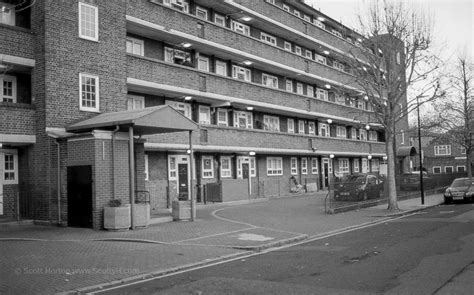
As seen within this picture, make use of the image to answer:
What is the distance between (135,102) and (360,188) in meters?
12.7

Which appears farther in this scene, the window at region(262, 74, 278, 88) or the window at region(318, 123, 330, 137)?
the window at region(318, 123, 330, 137)

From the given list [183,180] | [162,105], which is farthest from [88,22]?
[183,180]

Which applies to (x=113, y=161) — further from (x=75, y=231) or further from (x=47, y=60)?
(x=47, y=60)

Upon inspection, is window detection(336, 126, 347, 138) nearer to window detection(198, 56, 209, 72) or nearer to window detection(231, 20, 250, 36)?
window detection(231, 20, 250, 36)

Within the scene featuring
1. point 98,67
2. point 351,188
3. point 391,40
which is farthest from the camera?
point 351,188

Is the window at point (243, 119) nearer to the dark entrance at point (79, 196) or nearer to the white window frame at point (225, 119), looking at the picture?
the white window frame at point (225, 119)

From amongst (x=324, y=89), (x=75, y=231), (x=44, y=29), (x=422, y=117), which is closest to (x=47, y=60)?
(x=44, y=29)

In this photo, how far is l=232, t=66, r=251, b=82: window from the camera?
1334 inches

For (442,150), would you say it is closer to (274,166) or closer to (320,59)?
(320,59)

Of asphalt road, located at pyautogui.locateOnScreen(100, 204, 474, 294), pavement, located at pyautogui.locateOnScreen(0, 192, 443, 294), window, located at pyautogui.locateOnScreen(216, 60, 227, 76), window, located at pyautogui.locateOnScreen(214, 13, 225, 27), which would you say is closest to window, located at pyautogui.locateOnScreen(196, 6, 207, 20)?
window, located at pyautogui.locateOnScreen(214, 13, 225, 27)

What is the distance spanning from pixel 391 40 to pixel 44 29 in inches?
622

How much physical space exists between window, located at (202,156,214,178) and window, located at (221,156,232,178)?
1107 mm

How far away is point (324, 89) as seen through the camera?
4672cm

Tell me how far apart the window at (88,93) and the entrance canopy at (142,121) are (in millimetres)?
958
